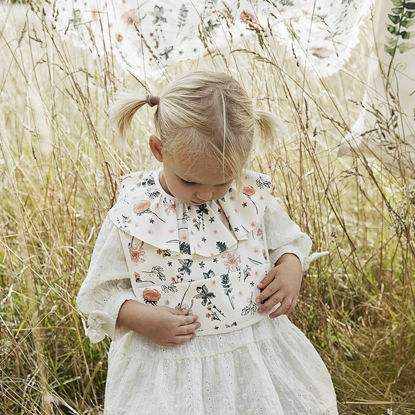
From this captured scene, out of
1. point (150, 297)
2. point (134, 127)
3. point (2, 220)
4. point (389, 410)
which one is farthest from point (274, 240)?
point (134, 127)

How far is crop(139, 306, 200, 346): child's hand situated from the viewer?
140 cm

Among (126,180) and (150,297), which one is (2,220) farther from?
(150,297)

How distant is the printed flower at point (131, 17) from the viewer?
1908mm

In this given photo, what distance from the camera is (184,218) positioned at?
148 centimetres

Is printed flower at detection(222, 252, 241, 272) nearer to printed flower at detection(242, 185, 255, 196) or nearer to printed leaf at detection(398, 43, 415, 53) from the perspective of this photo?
printed flower at detection(242, 185, 255, 196)

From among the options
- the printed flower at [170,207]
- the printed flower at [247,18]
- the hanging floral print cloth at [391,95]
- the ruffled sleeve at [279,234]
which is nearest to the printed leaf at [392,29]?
the hanging floral print cloth at [391,95]

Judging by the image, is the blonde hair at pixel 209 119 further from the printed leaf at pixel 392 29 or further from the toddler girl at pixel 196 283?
the printed leaf at pixel 392 29

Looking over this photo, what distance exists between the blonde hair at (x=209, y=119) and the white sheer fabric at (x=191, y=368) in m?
0.31

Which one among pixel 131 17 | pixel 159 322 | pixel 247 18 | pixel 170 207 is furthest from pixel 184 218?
pixel 131 17

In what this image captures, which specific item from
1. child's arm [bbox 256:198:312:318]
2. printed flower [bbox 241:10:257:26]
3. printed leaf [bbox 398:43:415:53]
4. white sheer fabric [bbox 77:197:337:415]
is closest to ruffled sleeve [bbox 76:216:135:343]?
white sheer fabric [bbox 77:197:337:415]

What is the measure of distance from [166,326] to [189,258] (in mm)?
173

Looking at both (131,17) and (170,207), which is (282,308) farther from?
(131,17)

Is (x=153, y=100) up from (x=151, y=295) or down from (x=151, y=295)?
up

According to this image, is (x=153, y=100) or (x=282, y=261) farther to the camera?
(x=282, y=261)
